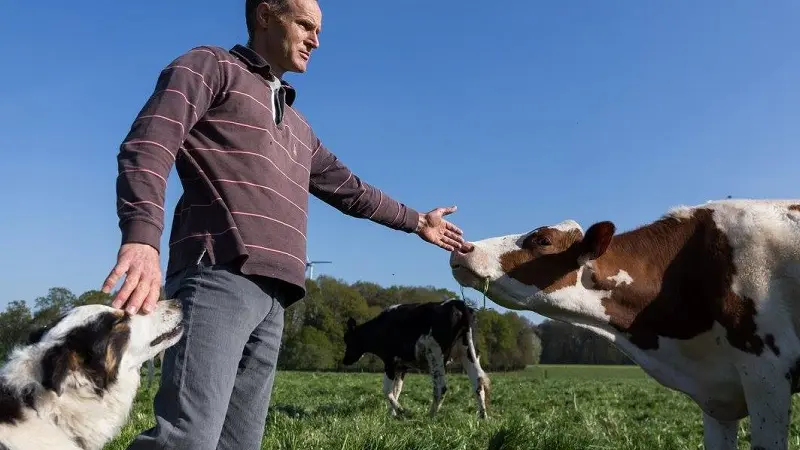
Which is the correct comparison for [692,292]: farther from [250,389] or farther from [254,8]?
[254,8]

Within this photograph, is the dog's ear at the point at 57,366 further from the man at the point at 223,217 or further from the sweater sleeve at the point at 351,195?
the sweater sleeve at the point at 351,195

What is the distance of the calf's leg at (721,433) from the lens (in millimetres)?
4602

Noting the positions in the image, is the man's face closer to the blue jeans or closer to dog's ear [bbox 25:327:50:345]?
the blue jeans

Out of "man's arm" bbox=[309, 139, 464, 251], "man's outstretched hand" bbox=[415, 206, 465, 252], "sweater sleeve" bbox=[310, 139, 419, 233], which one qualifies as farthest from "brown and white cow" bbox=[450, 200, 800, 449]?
"sweater sleeve" bbox=[310, 139, 419, 233]

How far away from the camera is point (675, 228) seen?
4.78 metres

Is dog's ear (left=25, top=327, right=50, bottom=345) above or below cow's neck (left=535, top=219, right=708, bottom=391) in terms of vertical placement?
below

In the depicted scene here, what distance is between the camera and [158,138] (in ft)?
8.76

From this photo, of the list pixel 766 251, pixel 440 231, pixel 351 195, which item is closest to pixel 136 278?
pixel 351 195

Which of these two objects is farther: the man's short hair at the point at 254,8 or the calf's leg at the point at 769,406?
the calf's leg at the point at 769,406

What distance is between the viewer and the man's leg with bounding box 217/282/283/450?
3230 mm

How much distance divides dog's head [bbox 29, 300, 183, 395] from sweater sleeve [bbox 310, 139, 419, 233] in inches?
52.3

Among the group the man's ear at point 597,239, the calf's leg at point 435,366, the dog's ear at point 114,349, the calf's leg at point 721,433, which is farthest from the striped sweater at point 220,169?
the calf's leg at point 435,366

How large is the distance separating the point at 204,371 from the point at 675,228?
3.42 metres

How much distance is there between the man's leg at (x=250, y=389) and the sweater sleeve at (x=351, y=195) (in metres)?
1.16
